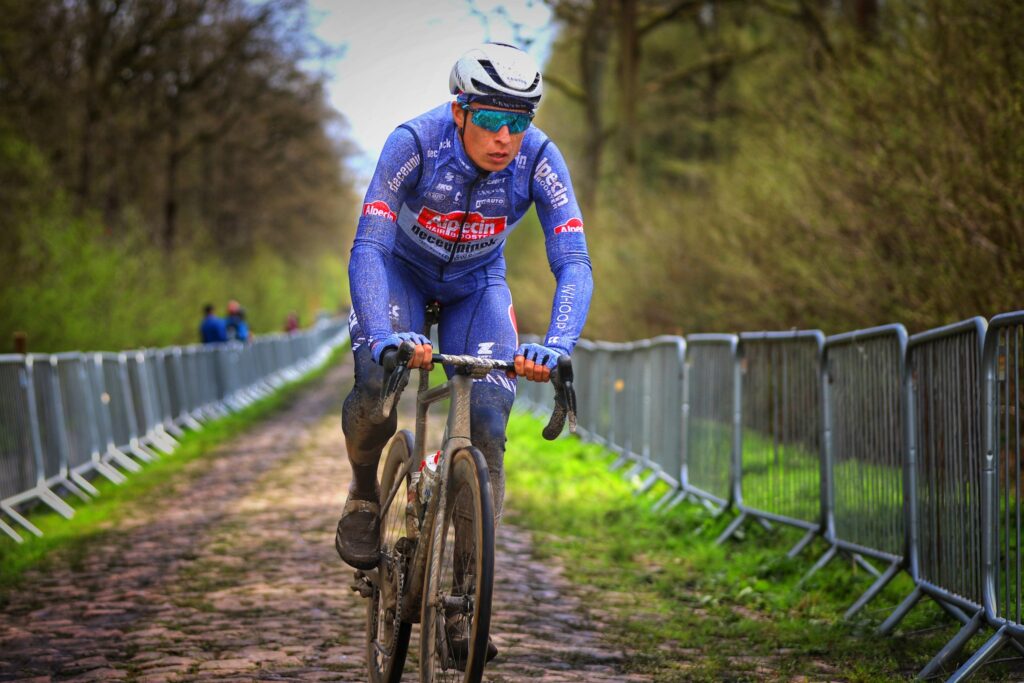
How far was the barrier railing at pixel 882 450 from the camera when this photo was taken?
5871 millimetres

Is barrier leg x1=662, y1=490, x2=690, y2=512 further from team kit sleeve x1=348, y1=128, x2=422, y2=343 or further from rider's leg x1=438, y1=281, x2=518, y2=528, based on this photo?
team kit sleeve x1=348, y1=128, x2=422, y2=343

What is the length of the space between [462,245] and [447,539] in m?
1.30

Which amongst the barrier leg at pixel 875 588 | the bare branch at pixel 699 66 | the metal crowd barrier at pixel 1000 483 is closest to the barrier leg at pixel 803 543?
the barrier leg at pixel 875 588

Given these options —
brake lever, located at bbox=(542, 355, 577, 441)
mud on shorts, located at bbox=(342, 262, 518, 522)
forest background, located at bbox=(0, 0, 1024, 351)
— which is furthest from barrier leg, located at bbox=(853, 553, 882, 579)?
brake lever, located at bbox=(542, 355, 577, 441)

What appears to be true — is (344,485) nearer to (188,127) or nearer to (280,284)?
(188,127)

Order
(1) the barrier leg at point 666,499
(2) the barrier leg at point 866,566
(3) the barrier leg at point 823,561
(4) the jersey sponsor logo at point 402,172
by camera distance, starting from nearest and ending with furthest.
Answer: (4) the jersey sponsor logo at point 402,172
(2) the barrier leg at point 866,566
(3) the barrier leg at point 823,561
(1) the barrier leg at point 666,499

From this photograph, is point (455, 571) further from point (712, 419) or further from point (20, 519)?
point (20, 519)

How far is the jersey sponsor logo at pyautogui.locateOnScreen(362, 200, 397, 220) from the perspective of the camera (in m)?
5.23

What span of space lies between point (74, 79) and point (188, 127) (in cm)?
1097

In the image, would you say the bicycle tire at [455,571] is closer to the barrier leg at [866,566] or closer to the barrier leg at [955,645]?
the barrier leg at [955,645]

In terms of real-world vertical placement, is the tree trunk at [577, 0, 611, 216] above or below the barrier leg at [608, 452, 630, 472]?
above

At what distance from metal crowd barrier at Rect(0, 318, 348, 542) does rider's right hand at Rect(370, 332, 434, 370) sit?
696 centimetres

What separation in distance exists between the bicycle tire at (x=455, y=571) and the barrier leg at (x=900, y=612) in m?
3.03

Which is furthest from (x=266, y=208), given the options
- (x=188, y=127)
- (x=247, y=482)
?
(x=247, y=482)
